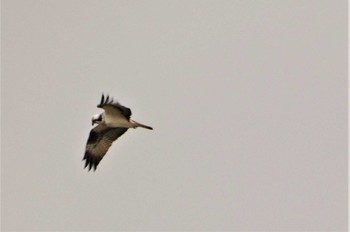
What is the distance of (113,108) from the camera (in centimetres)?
2397

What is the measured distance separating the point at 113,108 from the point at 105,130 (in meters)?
1.85

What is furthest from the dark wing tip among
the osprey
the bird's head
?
the bird's head

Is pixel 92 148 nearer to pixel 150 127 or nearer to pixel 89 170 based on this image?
pixel 89 170

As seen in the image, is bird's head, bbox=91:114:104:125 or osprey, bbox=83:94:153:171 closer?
osprey, bbox=83:94:153:171

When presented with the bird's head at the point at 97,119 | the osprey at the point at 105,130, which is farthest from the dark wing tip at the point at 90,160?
the bird's head at the point at 97,119

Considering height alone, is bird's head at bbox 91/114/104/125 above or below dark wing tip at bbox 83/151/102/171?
above

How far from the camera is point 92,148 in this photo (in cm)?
2600

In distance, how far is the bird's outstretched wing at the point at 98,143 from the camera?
25.8 metres

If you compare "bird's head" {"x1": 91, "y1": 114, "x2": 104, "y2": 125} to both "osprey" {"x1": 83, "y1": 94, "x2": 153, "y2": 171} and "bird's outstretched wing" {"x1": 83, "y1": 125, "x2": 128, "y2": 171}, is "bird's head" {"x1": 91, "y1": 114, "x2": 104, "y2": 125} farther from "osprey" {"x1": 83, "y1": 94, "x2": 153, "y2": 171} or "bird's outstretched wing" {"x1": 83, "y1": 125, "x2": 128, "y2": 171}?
"bird's outstretched wing" {"x1": 83, "y1": 125, "x2": 128, "y2": 171}

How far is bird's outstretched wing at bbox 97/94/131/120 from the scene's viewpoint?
23.7 m

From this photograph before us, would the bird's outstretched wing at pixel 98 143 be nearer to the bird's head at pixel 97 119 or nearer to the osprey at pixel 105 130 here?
the osprey at pixel 105 130

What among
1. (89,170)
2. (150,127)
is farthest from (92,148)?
(150,127)

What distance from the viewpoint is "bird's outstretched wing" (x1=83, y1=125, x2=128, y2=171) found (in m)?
25.8

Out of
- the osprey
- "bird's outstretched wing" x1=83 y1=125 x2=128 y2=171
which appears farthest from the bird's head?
"bird's outstretched wing" x1=83 y1=125 x2=128 y2=171
